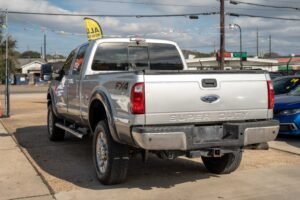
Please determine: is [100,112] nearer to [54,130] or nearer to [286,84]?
[54,130]

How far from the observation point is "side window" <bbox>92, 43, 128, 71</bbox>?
305 inches

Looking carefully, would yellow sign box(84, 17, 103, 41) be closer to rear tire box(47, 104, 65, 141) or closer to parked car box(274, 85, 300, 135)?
rear tire box(47, 104, 65, 141)

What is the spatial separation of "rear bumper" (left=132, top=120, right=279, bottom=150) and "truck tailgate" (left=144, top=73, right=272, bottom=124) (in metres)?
0.11

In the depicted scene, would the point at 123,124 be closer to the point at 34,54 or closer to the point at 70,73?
the point at 70,73

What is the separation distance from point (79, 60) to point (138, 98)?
308 cm

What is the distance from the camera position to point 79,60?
822 cm

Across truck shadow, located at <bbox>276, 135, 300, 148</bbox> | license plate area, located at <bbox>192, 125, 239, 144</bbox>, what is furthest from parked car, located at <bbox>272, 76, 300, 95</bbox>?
license plate area, located at <bbox>192, 125, 239, 144</bbox>

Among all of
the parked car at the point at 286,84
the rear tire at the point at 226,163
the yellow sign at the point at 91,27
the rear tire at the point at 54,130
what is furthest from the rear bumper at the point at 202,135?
the yellow sign at the point at 91,27

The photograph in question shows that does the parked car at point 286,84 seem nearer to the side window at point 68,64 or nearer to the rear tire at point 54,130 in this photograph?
the rear tire at point 54,130

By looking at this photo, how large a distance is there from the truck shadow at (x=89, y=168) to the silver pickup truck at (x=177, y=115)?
1.11ft

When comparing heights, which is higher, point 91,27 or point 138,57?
point 91,27

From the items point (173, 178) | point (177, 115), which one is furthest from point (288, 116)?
point (177, 115)

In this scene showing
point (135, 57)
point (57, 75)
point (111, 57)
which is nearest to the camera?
point (111, 57)

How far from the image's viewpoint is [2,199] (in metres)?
5.87
